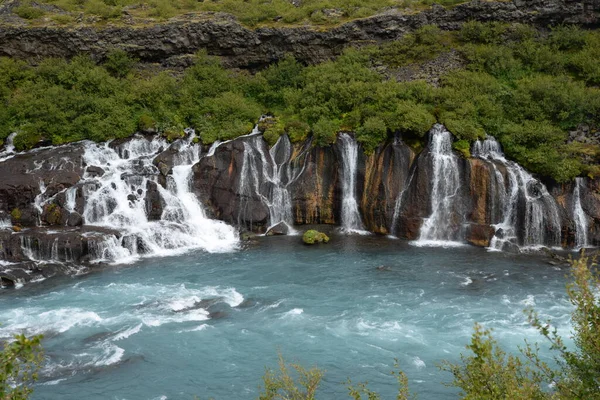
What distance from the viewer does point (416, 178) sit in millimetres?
31547

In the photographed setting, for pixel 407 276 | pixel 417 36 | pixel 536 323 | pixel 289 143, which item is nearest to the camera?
pixel 536 323

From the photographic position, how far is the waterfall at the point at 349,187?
33.1 metres

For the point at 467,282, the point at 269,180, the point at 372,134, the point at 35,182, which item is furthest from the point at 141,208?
the point at 467,282

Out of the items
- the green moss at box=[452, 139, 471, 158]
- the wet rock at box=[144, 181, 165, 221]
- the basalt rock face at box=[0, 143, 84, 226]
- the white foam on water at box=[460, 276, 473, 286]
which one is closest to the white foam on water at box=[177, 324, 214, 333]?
the white foam on water at box=[460, 276, 473, 286]

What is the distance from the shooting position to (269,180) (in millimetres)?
33969

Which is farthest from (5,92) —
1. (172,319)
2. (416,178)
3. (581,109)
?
(581,109)

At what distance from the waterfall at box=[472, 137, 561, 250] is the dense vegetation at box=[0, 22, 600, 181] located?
3.43ft

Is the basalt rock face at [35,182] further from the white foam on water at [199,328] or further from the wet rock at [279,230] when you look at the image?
the white foam on water at [199,328]

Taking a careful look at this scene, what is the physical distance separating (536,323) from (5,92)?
133 feet

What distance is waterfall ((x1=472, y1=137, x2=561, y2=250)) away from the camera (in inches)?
1152

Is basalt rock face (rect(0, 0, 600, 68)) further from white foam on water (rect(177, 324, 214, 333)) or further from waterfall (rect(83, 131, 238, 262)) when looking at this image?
white foam on water (rect(177, 324, 214, 333))

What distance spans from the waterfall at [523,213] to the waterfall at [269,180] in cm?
1233

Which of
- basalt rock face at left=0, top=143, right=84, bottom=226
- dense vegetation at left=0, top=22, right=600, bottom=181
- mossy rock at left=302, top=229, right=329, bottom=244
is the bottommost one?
mossy rock at left=302, top=229, right=329, bottom=244

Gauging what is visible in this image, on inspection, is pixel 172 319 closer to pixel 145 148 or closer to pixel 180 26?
pixel 145 148
